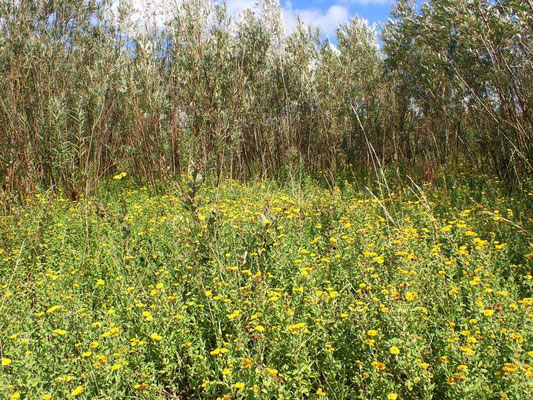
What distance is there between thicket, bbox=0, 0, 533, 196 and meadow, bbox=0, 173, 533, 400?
5.84 ft

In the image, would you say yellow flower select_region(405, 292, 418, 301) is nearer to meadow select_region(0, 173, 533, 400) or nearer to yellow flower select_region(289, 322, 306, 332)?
meadow select_region(0, 173, 533, 400)

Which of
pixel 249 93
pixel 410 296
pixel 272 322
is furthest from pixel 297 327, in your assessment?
pixel 249 93

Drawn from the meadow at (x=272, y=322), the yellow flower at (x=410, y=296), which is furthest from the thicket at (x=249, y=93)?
the yellow flower at (x=410, y=296)

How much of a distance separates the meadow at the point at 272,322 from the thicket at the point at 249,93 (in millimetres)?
1779

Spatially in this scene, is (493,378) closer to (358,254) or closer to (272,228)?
(358,254)

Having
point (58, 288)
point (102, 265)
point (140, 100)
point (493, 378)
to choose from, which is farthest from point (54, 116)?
point (493, 378)

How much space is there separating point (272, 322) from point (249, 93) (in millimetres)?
7207

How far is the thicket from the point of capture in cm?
543

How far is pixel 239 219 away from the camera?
4398 mm

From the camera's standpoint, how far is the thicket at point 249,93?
543cm

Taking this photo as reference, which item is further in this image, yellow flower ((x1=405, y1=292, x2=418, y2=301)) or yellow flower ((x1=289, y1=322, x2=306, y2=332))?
yellow flower ((x1=405, y1=292, x2=418, y2=301))

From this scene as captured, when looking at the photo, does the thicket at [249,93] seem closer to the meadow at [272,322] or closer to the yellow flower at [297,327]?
the meadow at [272,322]

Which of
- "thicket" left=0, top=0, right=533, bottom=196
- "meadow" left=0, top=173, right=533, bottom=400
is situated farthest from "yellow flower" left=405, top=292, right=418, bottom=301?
"thicket" left=0, top=0, right=533, bottom=196

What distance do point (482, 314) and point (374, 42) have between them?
9.54 m
